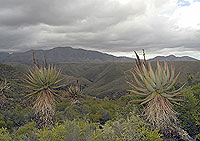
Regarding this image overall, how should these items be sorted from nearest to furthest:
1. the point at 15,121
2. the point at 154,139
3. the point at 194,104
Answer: the point at 154,139 < the point at 194,104 < the point at 15,121

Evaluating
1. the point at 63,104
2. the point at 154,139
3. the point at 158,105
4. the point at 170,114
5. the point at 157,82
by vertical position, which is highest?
the point at 157,82

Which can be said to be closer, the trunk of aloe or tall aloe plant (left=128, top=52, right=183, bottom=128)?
tall aloe plant (left=128, top=52, right=183, bottom=128)

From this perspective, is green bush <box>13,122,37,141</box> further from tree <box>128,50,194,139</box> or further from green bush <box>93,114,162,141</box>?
tree <box>128,50,194,139</box>

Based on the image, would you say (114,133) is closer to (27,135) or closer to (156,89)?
(156,89)

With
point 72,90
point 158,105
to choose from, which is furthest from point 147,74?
point 72,90

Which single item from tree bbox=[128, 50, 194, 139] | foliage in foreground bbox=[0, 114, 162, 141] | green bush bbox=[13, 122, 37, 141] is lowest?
green bush bbox=[13, 122, 37, 141]

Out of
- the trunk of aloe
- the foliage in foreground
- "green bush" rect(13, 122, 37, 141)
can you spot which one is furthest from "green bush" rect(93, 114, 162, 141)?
"green bush" rect(13, 122, 37, 141)

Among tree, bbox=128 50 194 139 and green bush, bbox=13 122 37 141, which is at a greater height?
tree, bbox=128 50 194 139

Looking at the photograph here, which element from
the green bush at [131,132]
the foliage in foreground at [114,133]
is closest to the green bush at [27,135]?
the foliage in foreground at [114,133]

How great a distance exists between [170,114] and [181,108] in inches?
473

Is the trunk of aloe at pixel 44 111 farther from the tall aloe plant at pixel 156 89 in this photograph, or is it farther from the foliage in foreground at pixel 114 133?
the tall aloe plant at pixel 156 89

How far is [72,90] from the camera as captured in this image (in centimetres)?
2438

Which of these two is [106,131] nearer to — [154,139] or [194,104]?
[154,139]

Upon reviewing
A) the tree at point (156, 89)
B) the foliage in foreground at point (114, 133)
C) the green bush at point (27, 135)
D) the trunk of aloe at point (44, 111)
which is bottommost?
the green bush at point (27, 135)
